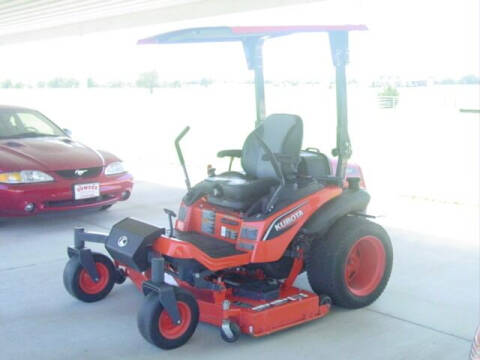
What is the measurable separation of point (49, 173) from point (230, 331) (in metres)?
3.84

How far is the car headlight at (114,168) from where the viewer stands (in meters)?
7.36

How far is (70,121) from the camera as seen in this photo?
2498 cm

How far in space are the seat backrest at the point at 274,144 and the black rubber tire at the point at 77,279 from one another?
128 centimetres

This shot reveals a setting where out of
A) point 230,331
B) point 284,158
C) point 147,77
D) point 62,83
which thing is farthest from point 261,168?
point 62,83

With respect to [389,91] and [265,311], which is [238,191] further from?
[389,91]

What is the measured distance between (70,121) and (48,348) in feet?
72.9

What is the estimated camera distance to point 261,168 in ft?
15.2

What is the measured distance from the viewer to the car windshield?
770cm

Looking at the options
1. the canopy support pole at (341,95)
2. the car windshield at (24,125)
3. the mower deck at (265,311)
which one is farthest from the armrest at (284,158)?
the car windshield at (24,125)

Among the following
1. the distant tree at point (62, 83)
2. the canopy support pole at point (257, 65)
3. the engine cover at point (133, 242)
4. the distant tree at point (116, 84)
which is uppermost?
the distant tree at point (62, 83)

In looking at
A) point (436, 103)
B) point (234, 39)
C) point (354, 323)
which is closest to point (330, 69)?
point (234, 39)

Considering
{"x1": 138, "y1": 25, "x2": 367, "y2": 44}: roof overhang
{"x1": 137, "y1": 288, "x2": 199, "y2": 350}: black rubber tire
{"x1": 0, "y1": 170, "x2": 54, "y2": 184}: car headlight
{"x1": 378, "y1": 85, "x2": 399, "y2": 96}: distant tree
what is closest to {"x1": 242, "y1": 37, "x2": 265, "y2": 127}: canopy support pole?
{"x1": 138, "y1": 25, "x2": 367, "y2": 44}: roof overhang

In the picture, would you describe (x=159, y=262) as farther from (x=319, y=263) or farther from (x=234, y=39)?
(x=234, y=39)

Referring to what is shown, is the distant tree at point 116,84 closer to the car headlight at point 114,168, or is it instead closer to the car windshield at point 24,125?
the car windshield at point 24,125
